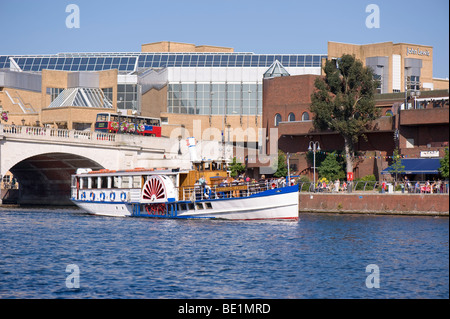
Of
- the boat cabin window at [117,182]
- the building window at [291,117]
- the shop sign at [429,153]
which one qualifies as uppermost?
the building window at [291,117]

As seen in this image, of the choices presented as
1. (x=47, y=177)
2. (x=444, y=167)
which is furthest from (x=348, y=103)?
(x=47, y=177)

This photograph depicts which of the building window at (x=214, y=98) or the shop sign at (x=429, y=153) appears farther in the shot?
the building window at (x=214, y=98)

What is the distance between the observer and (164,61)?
135625 mm

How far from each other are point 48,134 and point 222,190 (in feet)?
92.3

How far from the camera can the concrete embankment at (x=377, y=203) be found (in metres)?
68.8

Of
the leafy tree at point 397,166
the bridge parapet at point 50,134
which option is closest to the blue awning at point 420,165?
the leafy tree at point 397,166

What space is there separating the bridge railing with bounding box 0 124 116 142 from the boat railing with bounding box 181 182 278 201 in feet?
77.1

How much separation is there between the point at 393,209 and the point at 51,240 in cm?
3371

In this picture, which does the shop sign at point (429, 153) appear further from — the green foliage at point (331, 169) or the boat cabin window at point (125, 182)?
the boat cabin window at point (125, 182)

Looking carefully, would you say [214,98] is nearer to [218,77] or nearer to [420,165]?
[218,77]

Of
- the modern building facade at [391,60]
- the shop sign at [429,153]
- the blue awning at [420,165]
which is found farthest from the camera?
the modern building facade at [391,60]

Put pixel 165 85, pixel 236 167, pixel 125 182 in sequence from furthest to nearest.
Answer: pixel 165 85
pixel 236 167
pixel 125 182

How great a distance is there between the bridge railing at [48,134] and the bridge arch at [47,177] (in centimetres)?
313

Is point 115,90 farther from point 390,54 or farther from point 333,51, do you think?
point 390,54
